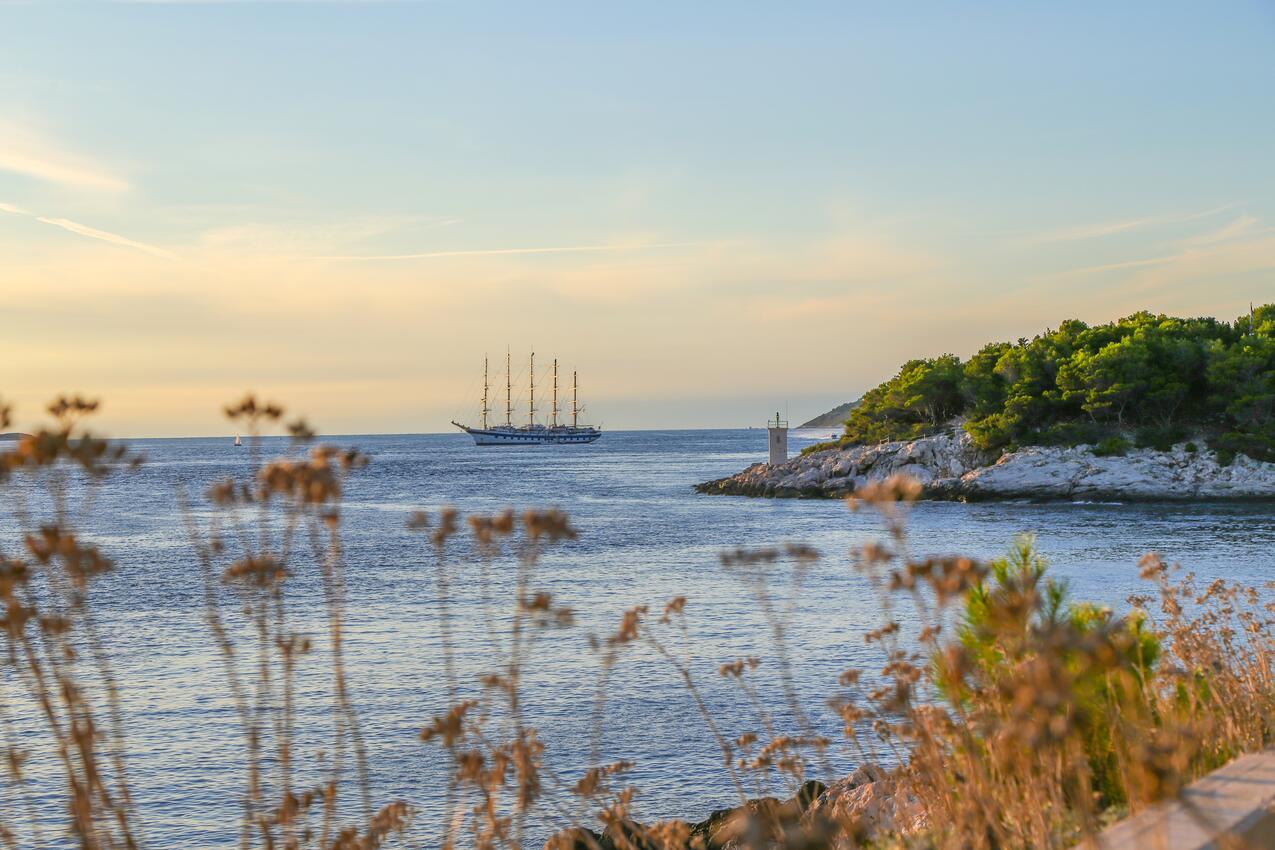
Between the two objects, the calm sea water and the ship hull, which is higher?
the ship hull

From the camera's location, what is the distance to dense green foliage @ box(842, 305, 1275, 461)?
5266cm

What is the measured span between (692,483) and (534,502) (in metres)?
18.7

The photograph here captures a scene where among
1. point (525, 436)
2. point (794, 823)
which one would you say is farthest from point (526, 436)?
point (794, 823)

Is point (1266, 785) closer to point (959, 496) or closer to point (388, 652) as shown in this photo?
point (388, 652)

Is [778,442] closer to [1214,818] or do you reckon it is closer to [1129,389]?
[1129,389]

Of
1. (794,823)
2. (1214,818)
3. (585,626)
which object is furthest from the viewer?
(585,626)

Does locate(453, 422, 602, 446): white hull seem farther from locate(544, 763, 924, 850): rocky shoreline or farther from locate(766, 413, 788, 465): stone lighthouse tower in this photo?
locate(544, 763, 924, 850): rocky shoreline

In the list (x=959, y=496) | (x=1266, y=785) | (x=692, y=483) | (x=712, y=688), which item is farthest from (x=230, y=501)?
(x=692, y=483)

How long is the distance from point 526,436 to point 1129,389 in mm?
128588

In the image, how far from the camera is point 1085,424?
5475 centimetres

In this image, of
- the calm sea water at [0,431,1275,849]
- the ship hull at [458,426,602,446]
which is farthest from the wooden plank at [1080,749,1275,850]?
the ship hull at [458,426,602,446]

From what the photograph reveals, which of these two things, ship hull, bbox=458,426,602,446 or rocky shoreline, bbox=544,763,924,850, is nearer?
rocky shoreline, bbox=544,763,924,850

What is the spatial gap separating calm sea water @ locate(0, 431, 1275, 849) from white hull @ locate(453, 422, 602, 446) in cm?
12331

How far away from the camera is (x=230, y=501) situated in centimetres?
317
